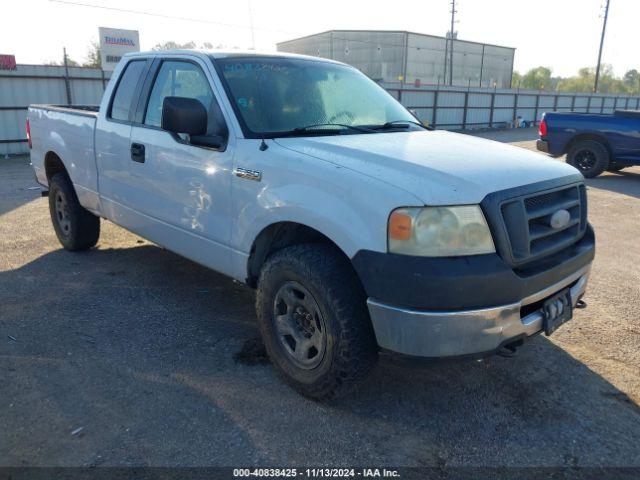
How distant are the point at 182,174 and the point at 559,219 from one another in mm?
2415

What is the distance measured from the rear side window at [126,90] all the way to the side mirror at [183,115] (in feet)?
4.55

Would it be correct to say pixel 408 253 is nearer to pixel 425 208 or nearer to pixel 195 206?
pixel 425 208

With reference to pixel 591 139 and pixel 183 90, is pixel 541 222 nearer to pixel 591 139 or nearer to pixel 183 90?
pixel 183 90

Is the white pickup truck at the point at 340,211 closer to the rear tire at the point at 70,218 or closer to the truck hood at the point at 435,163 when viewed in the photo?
the truck hood at the point at 435,163

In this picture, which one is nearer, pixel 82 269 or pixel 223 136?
pixel 223 136

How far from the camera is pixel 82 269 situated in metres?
5.32

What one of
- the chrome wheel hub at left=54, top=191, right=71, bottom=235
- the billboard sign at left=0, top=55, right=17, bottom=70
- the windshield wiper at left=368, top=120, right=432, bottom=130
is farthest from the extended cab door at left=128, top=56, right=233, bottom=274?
the billboard sign at left=0, top=55, right=17, bottom=70

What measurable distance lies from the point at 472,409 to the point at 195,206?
2186mm

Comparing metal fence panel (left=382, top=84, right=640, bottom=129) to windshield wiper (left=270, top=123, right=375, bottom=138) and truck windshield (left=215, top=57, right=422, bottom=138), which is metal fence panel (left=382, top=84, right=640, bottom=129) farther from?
windshield wiper (left=270, top=123, right=375, bottom=138)

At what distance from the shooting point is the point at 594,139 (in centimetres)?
1139

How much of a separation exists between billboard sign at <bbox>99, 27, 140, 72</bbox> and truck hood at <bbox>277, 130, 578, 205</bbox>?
90.8 feet

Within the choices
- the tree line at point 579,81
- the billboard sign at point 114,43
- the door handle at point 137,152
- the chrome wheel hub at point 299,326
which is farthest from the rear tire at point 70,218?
the tree line at point 579,81

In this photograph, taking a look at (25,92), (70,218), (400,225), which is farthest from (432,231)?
(25,92)

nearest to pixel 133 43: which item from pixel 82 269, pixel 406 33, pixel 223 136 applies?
pixel 82 269
